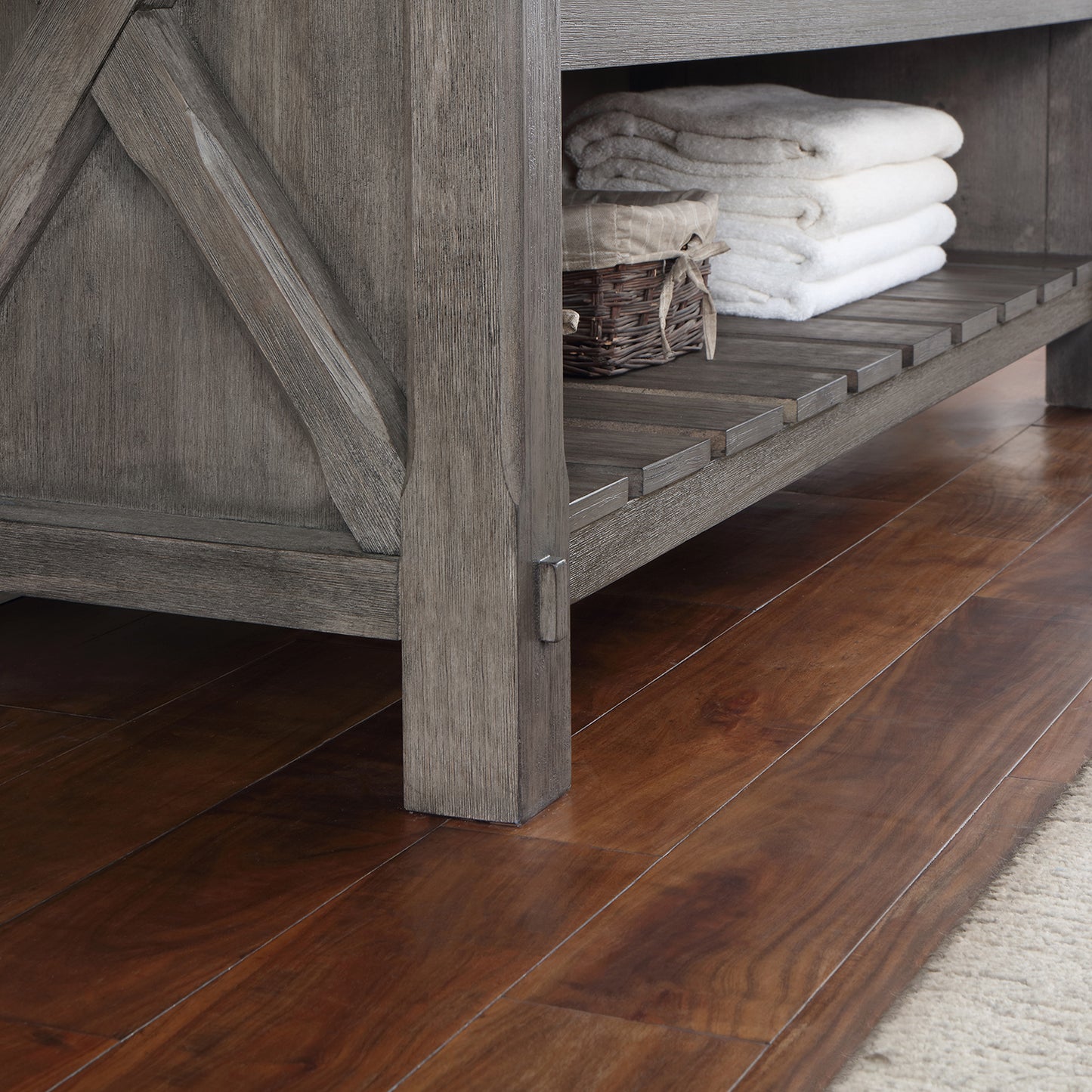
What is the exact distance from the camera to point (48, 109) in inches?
51.2

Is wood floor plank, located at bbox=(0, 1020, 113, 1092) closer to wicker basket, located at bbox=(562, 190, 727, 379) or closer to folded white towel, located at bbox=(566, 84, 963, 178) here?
wicker basket, located at bbox=(562, 190, 727, 379)

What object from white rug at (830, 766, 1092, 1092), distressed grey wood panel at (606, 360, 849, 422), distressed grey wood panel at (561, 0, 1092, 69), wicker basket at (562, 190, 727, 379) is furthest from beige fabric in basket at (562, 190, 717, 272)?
white rug at (830, 766, 1092, 1092)

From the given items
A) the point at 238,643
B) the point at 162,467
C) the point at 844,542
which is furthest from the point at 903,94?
the point at 162,467

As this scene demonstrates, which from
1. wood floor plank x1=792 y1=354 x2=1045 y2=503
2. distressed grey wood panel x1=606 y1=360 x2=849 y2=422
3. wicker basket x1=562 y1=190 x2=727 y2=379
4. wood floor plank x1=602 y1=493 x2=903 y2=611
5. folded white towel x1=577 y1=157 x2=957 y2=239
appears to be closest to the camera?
distressed grey wood panel x1=606 y1=360 x2=849 y2=422

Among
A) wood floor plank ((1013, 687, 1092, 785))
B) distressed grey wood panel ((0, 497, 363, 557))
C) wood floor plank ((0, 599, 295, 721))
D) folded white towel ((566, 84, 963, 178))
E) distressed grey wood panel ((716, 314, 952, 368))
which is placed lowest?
wood floor plank ((1013, 687, 1092, 785))

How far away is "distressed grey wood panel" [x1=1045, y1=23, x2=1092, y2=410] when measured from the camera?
105 inches

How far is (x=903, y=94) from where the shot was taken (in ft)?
9.14

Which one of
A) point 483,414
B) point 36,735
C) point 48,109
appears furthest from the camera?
point 36,735

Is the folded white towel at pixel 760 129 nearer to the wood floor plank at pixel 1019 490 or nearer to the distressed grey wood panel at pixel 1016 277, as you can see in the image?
the distressed grey wood panel at pixel 1016 277

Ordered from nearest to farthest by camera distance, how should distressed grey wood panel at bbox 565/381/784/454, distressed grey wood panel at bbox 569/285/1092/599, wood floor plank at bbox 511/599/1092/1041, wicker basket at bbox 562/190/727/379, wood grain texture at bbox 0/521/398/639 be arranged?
1. wood floor plank at bbox 511/599/1092/1041
2. wood grain texture at bbox 0/521/398/639
3. distressed grey wood panel at bbox 569/285/1092/599
4. distressed grey wood panel at bbox 565/381/784/454
5. wicker basket at bbox 562/190/727/379

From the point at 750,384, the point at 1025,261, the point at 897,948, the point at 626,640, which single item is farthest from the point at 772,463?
the point at 1025,261

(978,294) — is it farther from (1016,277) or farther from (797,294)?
(797,294)

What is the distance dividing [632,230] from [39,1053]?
112cm

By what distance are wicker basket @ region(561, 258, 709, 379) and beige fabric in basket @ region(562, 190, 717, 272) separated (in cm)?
2
